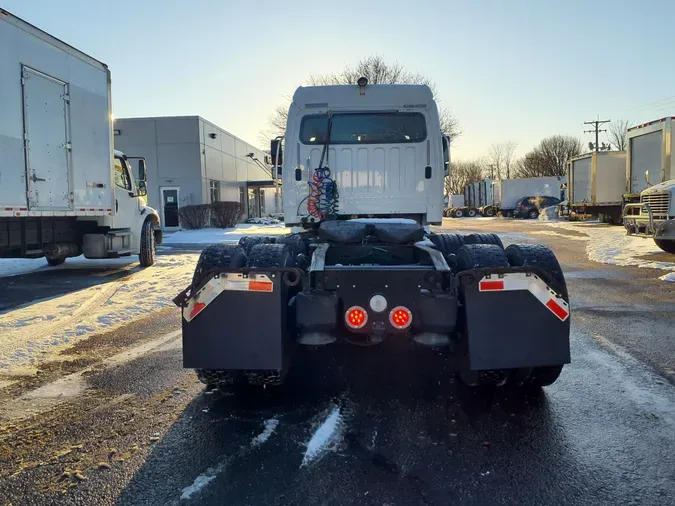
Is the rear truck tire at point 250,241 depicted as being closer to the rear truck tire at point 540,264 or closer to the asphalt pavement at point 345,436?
the asphalt pavement at point 345,436

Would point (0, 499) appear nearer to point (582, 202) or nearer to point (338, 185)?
point (338, 185)

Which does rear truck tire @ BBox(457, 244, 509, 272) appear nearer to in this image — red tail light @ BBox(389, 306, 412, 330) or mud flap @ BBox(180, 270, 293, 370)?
red tail light @ BBox(389, 306, 412, 330)

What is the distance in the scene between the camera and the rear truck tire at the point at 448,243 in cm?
509

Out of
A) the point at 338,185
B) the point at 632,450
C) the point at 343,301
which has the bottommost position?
the point at 632,450

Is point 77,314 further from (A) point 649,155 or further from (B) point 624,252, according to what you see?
(A) point 649,155

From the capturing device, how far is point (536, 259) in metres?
3.76

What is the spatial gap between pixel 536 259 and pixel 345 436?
73.3 inches

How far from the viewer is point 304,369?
15.1 ft

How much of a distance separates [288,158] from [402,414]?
146 inches

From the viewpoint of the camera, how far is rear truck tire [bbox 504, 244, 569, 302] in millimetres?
3658

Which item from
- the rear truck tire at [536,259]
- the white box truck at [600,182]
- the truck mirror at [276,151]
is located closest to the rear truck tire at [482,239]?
the rear truck tire at [536,259]

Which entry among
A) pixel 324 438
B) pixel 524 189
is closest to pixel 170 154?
pixel 524 189

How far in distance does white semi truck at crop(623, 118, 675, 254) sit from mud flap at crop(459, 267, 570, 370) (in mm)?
9808

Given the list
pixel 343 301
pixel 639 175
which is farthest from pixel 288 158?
pixel 639 175
